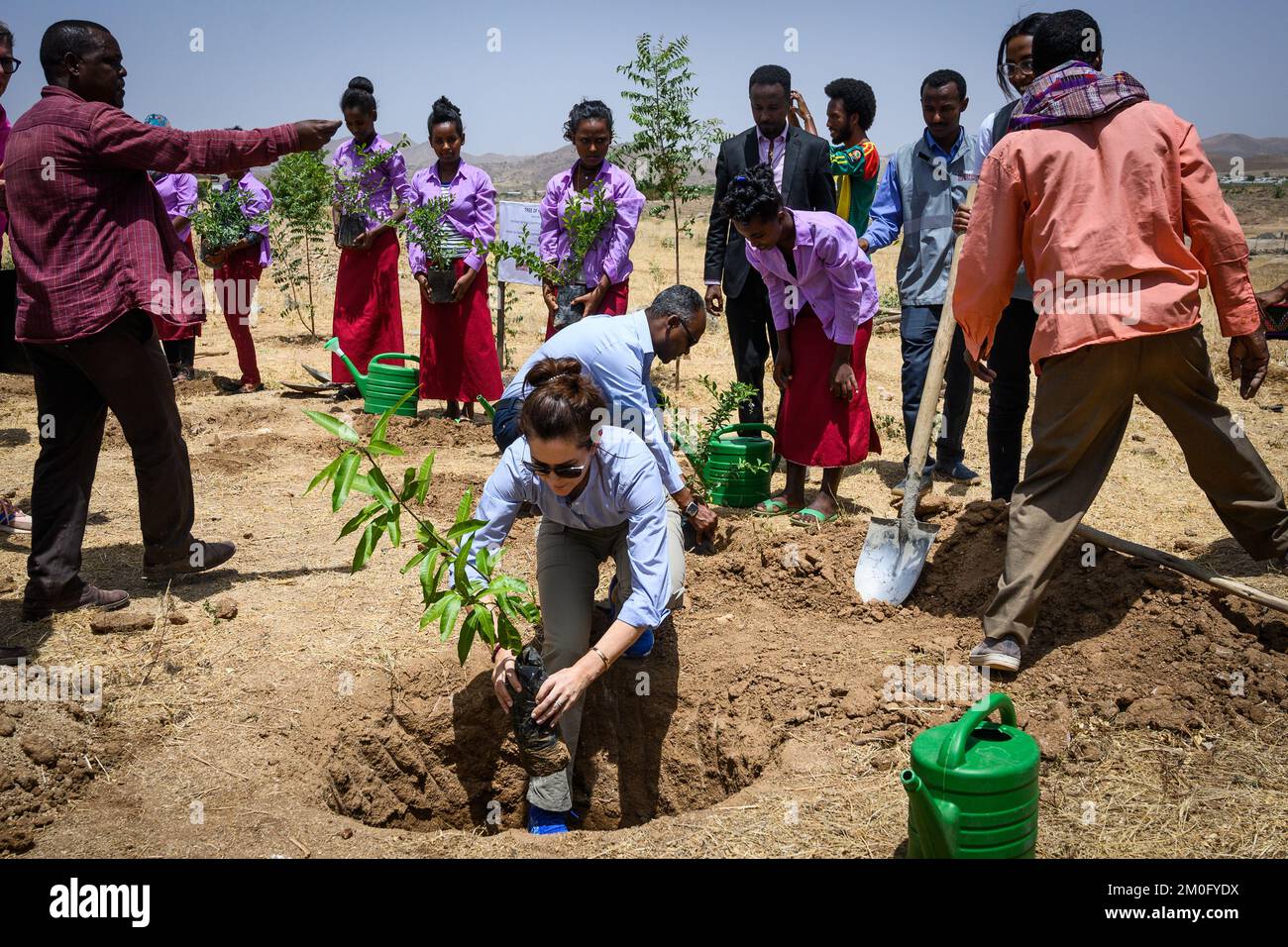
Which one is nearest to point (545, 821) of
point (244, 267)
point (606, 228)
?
point (606, 228)

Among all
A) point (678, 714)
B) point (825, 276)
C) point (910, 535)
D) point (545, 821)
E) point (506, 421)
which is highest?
point (825, 276)

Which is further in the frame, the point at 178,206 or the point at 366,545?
the point at 178,206

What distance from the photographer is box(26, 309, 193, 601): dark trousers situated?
12.3 feet

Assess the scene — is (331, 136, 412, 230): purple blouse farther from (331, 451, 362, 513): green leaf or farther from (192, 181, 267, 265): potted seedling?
(331, 451, 362, 513): green leaf

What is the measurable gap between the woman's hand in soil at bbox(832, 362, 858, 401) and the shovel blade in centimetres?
89

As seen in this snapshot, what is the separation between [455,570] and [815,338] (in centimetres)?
262

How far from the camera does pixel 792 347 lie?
4996 mm

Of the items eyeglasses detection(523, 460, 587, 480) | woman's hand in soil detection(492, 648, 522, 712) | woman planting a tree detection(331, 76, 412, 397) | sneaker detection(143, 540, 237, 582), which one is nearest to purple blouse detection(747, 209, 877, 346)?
eyeglasses detection(523, 460, 587, 480)

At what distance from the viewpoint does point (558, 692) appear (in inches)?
115

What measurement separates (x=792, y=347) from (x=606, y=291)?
1.67 meters

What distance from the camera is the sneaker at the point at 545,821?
3.33 meters

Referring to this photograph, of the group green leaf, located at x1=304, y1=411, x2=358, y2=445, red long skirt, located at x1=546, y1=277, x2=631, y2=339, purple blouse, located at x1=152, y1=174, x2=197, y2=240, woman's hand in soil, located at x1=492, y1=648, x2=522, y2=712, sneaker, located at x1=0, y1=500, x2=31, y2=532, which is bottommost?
woman's hand in soil, located at x1=492, y1=648, x2=522, y2=712

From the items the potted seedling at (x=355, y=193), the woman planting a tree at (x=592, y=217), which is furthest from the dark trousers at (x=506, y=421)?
the potted seedling at (x=355, y=193)

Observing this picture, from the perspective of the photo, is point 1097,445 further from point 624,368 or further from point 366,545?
point 366,545
